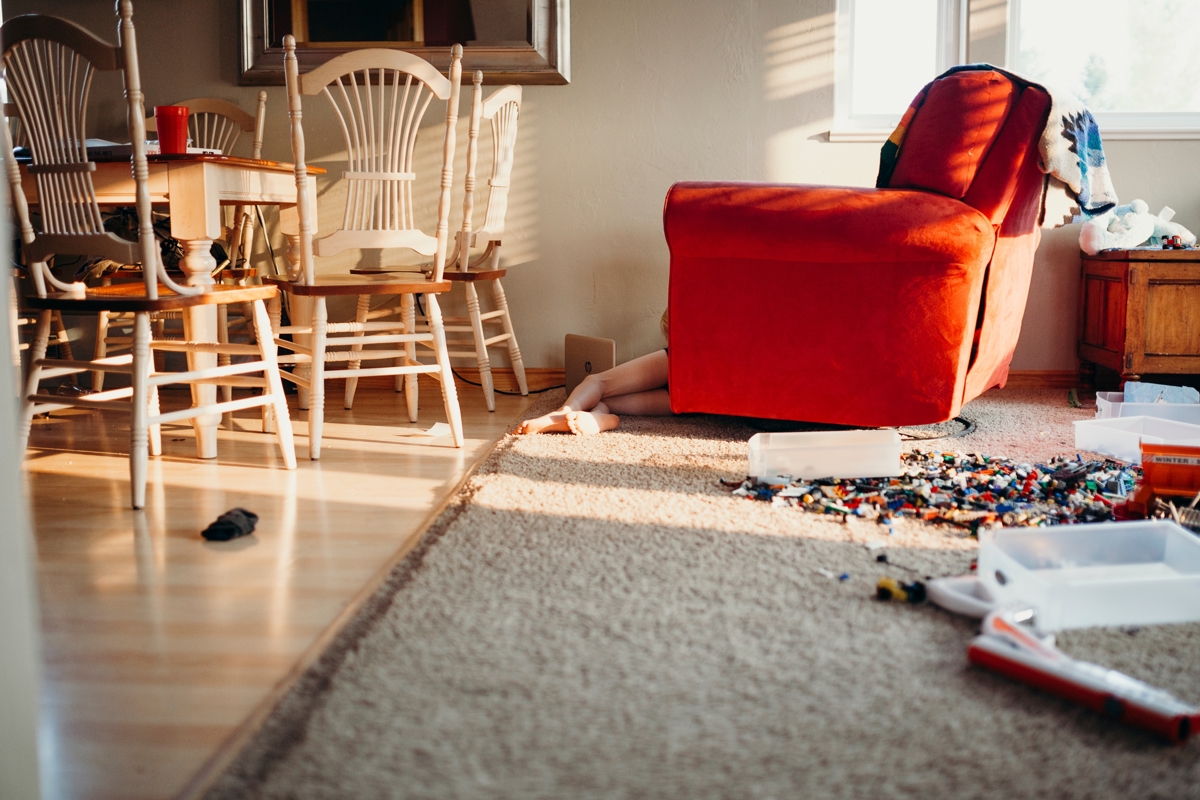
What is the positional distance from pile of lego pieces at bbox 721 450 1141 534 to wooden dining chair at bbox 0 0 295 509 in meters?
1.29

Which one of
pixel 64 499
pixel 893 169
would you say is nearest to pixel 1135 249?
pixel 893 169

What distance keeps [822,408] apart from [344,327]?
1324mm

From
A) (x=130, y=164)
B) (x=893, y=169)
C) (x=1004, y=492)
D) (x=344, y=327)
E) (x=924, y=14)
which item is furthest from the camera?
(x=924, y=14)

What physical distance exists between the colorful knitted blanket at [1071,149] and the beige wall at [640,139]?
45.6 inches

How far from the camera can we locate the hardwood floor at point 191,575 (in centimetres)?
111

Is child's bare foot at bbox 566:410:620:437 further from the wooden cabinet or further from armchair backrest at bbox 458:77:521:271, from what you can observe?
A: the wooden cabinet

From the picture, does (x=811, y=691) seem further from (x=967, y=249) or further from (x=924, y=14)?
(x=924, y=14)

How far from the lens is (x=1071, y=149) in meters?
2.34

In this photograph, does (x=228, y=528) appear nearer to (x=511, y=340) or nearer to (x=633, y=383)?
(x=633, y=383)

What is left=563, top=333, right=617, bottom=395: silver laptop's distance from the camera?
3.32 m

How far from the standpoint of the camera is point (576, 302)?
383 centimetres

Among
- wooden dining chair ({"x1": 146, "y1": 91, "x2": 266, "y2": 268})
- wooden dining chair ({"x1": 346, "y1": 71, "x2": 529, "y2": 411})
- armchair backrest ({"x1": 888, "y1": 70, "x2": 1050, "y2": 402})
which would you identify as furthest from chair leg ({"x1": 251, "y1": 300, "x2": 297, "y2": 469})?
armchair backrest ({"x1": 888, "y1": 70, "x2": 1050, "y2": 402})

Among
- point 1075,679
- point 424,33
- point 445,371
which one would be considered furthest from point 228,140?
point 1075,679

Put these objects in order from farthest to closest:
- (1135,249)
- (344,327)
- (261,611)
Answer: (1135,249) → (344,327) → (261,611)
